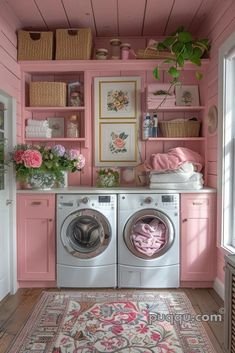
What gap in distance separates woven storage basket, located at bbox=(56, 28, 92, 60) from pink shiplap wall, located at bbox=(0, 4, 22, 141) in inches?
16.8

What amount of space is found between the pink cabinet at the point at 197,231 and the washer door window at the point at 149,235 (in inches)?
6.5

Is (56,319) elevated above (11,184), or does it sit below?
below

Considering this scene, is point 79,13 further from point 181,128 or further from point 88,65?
point 181,128

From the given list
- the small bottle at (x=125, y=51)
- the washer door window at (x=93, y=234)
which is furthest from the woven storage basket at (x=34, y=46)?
the washer door window at (x=93, y=234)

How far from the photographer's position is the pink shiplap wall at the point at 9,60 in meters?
2.79

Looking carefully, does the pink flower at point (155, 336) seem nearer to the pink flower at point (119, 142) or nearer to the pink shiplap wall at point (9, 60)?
the pink flower at point (119, 142)

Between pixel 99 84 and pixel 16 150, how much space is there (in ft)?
3.71

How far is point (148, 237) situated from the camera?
2.94 meters

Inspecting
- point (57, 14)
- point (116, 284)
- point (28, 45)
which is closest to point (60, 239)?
point (116, 284)

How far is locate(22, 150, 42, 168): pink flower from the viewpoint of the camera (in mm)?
2840

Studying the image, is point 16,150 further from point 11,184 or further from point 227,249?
point 227,249

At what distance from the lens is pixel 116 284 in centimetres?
305

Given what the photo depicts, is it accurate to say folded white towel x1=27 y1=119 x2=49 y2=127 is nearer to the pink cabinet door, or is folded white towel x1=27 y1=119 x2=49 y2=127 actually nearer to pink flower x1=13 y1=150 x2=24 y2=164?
pink flower x1=13 y1=150 x2=24 y2=164

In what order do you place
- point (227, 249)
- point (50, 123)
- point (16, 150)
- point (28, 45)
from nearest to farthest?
point (227, 249), point (16, 150), point (28, 45), point (50, 123)
